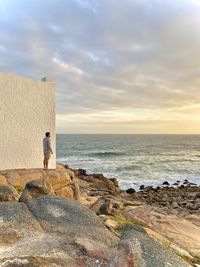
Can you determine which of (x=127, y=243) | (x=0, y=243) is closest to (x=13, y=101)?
(x=0, y=243)

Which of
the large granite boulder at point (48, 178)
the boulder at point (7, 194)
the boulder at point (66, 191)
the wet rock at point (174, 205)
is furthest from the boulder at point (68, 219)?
the wet rock at point (174, 205)

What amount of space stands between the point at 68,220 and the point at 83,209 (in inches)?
25.9

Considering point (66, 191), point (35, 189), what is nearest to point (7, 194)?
point (35, 189)

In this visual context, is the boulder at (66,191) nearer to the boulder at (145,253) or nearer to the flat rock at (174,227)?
the flat rock at (174,227)

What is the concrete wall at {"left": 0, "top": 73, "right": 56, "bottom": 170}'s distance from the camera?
11102 mm

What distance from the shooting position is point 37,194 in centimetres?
672

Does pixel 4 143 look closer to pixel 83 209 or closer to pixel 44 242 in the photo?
pixel 83 209

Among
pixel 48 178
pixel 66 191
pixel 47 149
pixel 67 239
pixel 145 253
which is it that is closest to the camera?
pixel 145 253

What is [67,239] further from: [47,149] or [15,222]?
[47,149]

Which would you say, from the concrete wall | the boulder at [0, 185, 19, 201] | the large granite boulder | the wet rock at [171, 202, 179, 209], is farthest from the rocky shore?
the wet rock at [171, 202, 179, 209]

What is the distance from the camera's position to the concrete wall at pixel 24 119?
36.4 ft

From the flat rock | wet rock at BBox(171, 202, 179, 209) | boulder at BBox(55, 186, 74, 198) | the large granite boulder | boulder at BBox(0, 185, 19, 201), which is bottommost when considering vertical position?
wet rock at BBox(171, 202, 179, 209)

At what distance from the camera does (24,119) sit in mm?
11656

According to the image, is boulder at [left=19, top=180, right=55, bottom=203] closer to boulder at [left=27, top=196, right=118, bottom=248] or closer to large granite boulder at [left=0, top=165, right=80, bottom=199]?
boulder at [left=27, top=196, right=118, bottom=248]
